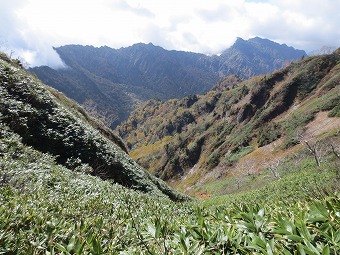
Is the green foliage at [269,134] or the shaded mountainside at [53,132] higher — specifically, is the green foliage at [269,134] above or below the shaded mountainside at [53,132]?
below

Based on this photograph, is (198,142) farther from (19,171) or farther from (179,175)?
(19,171)

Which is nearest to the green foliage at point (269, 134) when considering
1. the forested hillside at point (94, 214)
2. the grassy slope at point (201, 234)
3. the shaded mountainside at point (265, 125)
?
the shaded mountainside at point (265, 125)

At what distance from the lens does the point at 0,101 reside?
15875 millimetres

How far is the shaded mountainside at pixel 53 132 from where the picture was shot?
16.5m

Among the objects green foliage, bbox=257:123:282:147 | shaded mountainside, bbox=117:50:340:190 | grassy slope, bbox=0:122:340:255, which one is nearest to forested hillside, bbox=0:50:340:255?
grassy slope, bbox=0:122:340:255

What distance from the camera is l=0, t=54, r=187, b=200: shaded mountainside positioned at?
650 inches

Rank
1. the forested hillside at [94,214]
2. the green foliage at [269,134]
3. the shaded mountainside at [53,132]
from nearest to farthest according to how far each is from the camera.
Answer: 1. the forested hillside at [94,214]
2. the shaded mountainside at [53,132]
3. the green foliage at [269,134]

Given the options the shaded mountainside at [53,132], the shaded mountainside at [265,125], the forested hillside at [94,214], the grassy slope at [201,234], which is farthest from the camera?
the shaded mountainside at [265,125]

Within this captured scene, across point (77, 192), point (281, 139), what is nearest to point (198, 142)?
point (281, 139)

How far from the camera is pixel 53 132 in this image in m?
18.1

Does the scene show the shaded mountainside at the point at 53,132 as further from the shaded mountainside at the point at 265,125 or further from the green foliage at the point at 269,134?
the green foliage at the point at 269,134

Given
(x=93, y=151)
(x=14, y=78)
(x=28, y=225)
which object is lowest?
(x=93, y=151)

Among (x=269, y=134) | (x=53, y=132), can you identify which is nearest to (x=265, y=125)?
(x=269, y=134)

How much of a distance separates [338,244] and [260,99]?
110m
